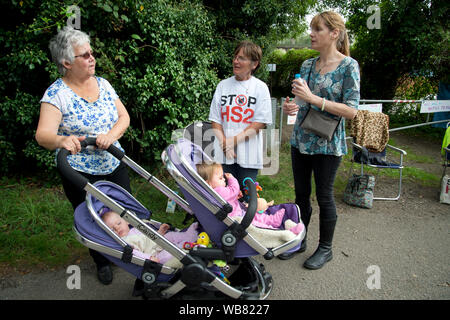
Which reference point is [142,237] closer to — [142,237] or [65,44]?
[142,237]

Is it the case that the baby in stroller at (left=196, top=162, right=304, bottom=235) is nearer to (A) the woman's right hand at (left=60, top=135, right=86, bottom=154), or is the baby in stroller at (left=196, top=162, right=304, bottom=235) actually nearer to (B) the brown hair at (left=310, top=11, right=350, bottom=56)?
(A) the woman's right hand at (left=60, top=135, right=86, bottom=154)

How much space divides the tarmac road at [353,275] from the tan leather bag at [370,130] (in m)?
1.42

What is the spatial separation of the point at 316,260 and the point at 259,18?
208 inches

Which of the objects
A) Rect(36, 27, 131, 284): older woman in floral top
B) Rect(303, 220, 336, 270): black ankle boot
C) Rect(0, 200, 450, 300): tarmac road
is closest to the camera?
Rect(36, 27, 131, 284): older woman in floral top

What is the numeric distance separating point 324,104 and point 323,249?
1428mm

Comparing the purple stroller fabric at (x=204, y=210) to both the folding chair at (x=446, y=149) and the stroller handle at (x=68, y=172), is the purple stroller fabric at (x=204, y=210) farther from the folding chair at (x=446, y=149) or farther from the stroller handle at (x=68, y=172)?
the folding chair at (x=446, y=149)

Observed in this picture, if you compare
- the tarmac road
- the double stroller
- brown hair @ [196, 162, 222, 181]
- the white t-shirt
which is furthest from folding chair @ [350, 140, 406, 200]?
brown hair @ [196, 162, 222, 181]

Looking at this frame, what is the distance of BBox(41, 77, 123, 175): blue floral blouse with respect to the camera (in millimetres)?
2225

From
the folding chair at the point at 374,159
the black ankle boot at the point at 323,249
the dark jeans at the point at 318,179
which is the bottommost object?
the black ankle boot at the point at 323,249

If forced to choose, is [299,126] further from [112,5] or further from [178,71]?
[112,5]

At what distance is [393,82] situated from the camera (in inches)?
388

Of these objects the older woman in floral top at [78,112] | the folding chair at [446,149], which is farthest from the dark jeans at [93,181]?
the folding chair at [446,149]

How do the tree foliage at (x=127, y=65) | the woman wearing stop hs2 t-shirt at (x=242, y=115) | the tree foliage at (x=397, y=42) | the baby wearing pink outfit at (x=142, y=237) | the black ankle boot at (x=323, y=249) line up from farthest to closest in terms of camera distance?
the tree foliage at (x=397, y=42)
the tree foliage at (x=127, y=65)
the black ankle boot at (x=323, y=249)
the woman wearing stop hs2 t-shirt at (x=242, y=115)
the baby wearing pink outfit at (x=142, y=237)

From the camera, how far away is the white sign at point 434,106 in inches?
265
